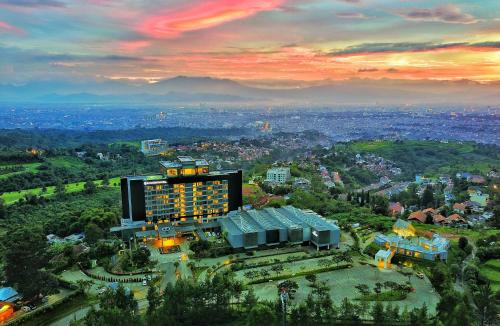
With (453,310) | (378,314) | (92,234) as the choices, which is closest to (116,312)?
(378,314)

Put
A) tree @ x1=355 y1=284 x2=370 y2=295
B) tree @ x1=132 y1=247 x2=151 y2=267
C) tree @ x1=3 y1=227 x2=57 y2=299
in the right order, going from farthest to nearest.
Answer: tree @ x1=132 y1=247 x2=151 y2=267 → tree @ x1=355 y1=284 x2=370 y2=295 → tree @ x1=3 y1=227 x2=57 y2=299

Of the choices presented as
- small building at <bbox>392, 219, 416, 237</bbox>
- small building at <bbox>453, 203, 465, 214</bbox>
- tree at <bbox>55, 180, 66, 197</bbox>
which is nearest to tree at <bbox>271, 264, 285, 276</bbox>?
small building at <bbox>392, 219, 416, 237</bbox>

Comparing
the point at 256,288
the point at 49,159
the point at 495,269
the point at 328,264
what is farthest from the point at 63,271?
the point at 49,159

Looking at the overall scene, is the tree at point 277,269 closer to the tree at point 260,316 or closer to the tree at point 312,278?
the tree at point 312,278

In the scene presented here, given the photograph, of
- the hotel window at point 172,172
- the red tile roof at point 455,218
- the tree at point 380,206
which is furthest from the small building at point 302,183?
the hotel window at point 172,172

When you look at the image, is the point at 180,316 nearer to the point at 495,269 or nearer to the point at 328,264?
→ the point at 328,264

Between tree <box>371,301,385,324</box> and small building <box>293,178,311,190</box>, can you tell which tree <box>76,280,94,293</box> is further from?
small building <box>293,178,311,190</box>

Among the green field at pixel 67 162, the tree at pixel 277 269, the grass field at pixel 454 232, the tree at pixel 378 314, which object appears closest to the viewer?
the tree at pixel 378 314

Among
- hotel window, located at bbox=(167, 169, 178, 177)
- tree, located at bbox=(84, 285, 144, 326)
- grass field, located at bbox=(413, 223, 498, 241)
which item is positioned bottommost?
grass field, located at bbox=(413, 223, 498, 241)
